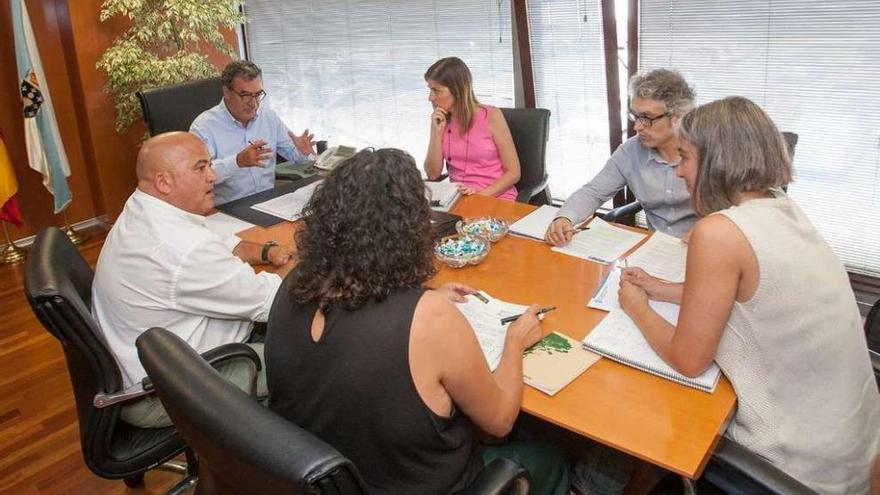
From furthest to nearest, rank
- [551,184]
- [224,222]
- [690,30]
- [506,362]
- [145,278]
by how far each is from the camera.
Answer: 1. [551,184]
2. [690,30]
3. [224,222]
4. [145,278]
5. [506,362]

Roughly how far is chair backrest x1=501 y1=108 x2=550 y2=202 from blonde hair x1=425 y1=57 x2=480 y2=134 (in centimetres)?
21

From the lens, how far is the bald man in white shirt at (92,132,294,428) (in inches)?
66.1

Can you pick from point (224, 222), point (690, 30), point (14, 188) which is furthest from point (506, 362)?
point (14, 188)

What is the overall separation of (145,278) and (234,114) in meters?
1.64

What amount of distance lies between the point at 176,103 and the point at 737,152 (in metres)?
2.85

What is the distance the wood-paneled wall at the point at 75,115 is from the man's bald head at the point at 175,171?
2.91 meters

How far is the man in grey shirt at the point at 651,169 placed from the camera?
2197 millimetres

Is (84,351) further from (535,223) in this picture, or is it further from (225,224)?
(535,223)

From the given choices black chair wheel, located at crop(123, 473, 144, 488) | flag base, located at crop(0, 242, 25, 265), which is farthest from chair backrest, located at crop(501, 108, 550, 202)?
flag base, located at crop(0, 242, 25, 265)

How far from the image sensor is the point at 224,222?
2549mm

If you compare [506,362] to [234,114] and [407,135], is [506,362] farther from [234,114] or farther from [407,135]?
[407,135]

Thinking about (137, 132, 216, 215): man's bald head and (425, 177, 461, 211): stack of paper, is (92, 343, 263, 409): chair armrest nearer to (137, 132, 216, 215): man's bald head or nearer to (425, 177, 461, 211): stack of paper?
(137, 132, 216, 215): man's bald head

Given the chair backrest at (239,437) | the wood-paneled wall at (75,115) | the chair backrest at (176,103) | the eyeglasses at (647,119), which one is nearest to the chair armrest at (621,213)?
the eyeglasses at (647,119)

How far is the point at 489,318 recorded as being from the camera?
1.66 metres
